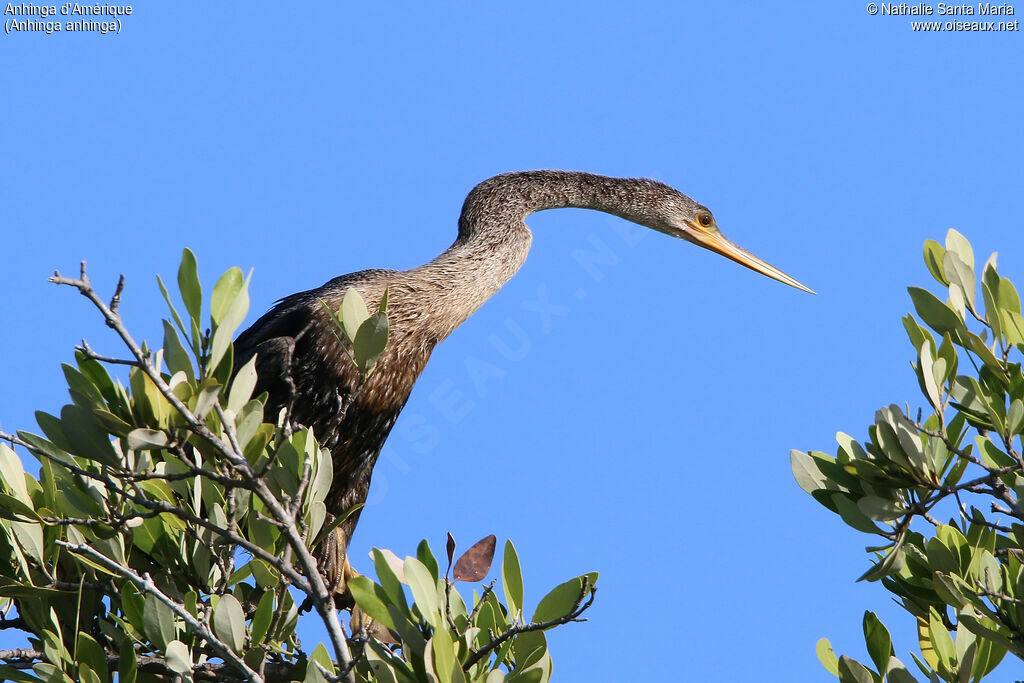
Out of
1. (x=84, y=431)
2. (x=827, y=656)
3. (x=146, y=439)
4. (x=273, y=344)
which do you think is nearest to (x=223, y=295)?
(x=146, y=439)

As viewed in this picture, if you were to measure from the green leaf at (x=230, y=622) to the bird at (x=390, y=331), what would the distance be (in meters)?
1.36

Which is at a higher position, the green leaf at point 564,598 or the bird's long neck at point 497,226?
the bird's long neck at point 497,226

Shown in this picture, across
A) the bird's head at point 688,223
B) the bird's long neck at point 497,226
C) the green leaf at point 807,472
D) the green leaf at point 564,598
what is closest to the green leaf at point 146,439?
the green leaf at point 564,598

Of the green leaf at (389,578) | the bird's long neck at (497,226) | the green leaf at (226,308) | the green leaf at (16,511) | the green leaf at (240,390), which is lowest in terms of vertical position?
the green leaf at (389,578)

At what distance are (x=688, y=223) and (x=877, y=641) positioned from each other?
3.35 metres

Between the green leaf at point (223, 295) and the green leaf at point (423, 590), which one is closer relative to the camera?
the green leaf at point (223, 295)

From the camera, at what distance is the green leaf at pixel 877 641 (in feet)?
8.45

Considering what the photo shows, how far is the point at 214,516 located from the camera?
8.39 feet

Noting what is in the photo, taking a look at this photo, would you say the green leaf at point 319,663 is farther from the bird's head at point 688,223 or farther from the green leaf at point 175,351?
the bird's head at point 688,223

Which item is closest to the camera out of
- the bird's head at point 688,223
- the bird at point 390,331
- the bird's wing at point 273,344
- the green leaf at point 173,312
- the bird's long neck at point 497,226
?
the green leaf at point 173,312

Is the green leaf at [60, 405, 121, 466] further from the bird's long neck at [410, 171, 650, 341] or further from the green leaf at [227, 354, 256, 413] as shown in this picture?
the bird's long neck at [410, 171, 650, 341]

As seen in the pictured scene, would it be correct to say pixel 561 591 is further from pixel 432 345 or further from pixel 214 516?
pixel 432 345

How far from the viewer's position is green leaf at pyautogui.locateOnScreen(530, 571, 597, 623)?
246cm

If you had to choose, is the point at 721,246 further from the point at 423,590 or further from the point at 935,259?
the point at 423,590
